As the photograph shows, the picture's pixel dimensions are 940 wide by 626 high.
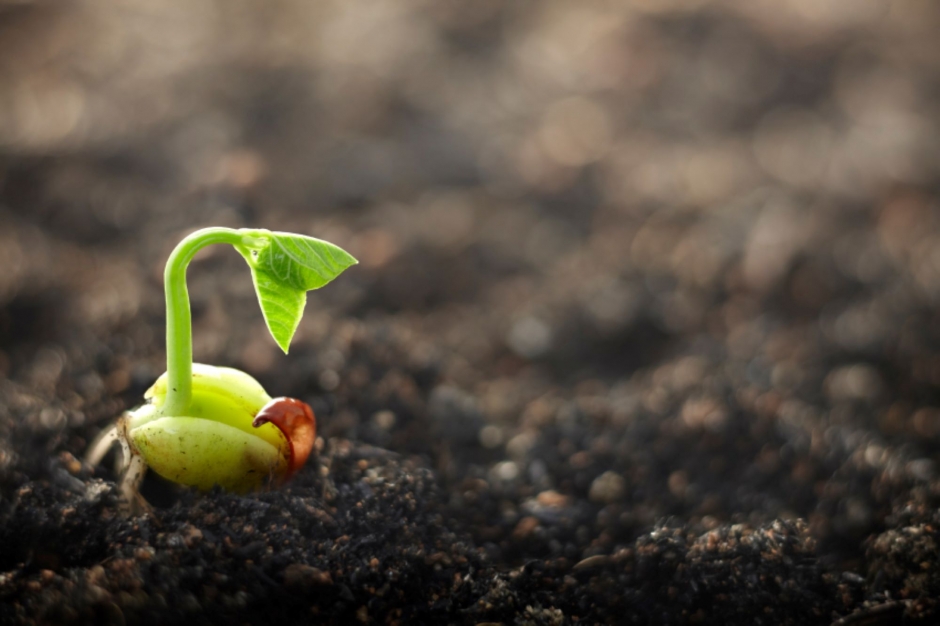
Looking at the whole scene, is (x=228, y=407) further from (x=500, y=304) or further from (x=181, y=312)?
(x=500, y=304)

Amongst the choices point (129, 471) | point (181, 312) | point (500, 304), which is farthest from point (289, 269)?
point (500, 304)

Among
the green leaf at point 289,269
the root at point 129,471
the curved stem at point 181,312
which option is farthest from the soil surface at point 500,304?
the green leaf at point 289,269

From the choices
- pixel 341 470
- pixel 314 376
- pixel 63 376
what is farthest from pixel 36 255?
pixel 341 470

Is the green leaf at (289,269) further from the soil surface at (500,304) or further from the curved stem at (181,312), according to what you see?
the soil surface at (500,304)

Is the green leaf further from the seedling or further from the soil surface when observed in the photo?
the soil surface

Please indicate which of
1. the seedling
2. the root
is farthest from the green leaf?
the root

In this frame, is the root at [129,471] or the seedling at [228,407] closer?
the seedling at [228,407]

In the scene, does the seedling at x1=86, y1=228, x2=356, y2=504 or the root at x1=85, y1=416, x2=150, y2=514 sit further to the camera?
the root at x1=85, y1=416, x2=150, y2=514

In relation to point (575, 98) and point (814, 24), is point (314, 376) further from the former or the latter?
point (814, 24)
